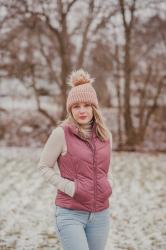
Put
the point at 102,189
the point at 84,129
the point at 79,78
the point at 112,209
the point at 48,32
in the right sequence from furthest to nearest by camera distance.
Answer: the point at 48,32 < the point at 112,209 < the point at 79,78 < the point at 84,129 < the point at 102,189

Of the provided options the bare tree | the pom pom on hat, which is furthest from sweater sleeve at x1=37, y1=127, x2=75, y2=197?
the bare tree

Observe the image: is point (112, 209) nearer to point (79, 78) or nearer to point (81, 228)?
point (79, 78)

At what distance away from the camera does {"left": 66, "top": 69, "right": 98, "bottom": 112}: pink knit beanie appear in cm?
385

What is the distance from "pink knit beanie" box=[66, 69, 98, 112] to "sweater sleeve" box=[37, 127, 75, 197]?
0.81 ft

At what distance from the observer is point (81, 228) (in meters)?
3.59

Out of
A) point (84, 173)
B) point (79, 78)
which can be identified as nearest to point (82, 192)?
point (84, 173)

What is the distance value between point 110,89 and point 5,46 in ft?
40.9

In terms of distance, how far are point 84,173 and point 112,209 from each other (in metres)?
5.60

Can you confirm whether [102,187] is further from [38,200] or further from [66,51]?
[66,51]

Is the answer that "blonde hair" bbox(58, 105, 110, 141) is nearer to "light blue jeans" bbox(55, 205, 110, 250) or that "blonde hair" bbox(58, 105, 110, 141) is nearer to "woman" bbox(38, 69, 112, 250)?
"woman" bbox(38, 69, 112, 250)

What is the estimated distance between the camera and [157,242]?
7.03 meters

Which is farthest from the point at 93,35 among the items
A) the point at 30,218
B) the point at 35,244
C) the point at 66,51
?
the point at 35,244

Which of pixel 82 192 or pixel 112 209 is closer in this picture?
pixel 82 192

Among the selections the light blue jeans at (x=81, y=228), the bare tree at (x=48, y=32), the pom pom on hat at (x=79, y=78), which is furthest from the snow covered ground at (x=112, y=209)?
the bare tree at (x=48, y=32)
